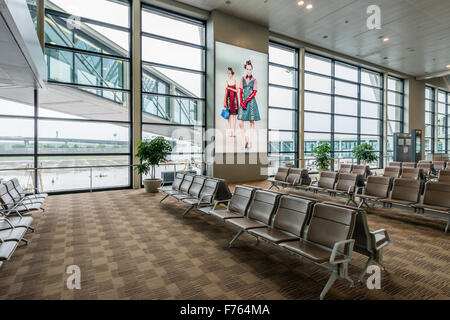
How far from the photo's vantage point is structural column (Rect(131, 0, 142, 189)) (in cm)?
816

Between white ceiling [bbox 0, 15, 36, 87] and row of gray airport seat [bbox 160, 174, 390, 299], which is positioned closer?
row of gray airport seat [bbox 160, 174, 390, 299]

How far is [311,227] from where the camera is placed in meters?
2.67

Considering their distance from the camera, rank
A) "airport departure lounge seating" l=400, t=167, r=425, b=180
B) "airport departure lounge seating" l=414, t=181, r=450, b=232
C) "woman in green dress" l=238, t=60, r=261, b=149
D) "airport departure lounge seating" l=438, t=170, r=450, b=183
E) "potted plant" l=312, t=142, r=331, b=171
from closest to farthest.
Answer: "airport departure lounge seating" l=414, t=181, r=450, b=232 < "airport departure lounge seating" l=438, t=170, r=450, b=183 < "airport departure lounge seating" l=400, t=167, r=425, b=180 < "woman in green dress" l=238, t=60, r=261, b=149 < "potted plant" l=312, t=142, r=331, b=171

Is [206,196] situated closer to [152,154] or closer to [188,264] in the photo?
[188,264]

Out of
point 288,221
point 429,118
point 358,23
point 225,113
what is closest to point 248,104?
point 225,113

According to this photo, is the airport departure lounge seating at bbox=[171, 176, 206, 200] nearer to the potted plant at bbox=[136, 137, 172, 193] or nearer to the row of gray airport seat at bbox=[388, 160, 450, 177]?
the potted plant at bbox=[136, 137, 172, 193]

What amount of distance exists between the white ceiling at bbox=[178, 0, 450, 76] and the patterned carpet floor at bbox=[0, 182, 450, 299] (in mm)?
7456

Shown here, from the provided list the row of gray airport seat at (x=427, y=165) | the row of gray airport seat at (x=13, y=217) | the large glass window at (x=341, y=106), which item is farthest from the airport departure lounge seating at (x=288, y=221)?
the large glass window at (x=341, y=106)

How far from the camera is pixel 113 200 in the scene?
21.3 feet

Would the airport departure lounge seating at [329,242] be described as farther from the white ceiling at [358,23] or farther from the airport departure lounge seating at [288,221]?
the white ceiling at [358,23]

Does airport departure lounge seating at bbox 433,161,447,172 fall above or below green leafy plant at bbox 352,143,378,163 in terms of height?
below

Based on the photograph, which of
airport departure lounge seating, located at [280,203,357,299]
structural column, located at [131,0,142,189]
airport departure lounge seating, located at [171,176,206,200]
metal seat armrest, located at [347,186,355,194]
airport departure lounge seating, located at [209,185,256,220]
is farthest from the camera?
structural column, located at [131,0,142,189]

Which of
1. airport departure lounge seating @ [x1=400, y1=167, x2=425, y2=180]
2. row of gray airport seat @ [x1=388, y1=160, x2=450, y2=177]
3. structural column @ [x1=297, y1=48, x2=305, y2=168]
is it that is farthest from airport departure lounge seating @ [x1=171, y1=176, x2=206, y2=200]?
structural column @ [x1=297, y1=48, x2=305, y2=168]
